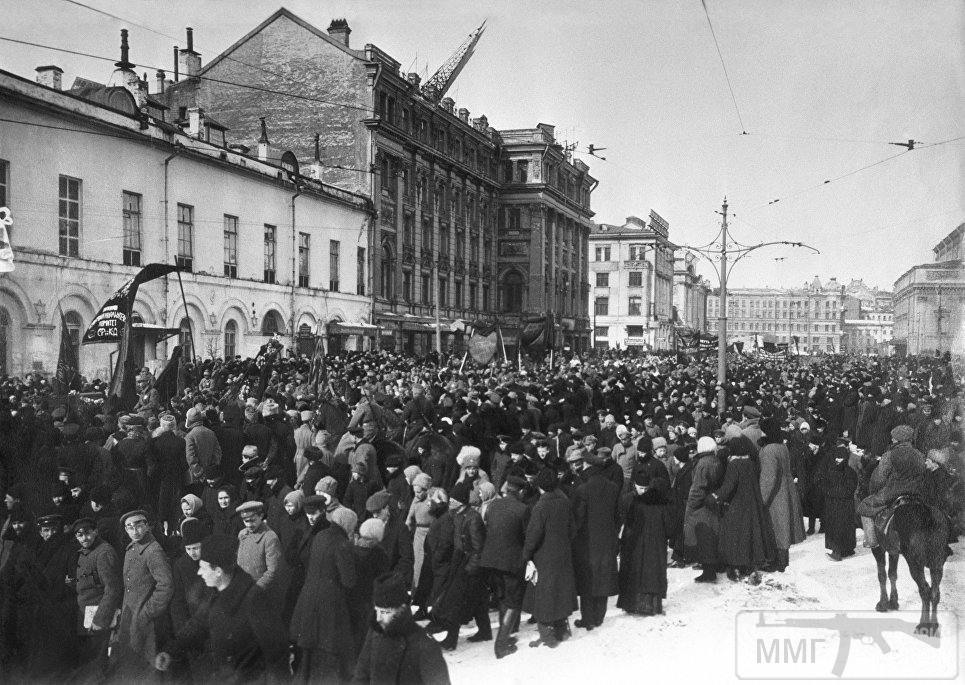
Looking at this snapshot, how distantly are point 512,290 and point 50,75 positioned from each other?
37.6 m

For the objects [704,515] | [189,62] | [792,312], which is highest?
[189,62]

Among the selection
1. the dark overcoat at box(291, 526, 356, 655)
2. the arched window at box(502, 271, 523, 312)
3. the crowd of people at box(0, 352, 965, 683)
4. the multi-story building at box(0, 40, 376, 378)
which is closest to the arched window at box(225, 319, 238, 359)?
the multi-story building at box(0, 40, 376, 378)

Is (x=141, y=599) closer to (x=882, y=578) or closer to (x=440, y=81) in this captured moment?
(x=882, y=578)

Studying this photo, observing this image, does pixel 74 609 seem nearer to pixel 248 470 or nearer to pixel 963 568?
pixel 248 470

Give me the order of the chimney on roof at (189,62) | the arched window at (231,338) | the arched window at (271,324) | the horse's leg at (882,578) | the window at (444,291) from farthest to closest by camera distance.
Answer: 1. the window at (444,291)
2. the chimney on roof at (189,62)
3. the arched window at (271,324)
4. the arched window at (231,338)
5. the horse's leg at (882,578)

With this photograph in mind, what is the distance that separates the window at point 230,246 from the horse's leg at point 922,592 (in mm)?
26776

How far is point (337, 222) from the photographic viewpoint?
3716 centimetres

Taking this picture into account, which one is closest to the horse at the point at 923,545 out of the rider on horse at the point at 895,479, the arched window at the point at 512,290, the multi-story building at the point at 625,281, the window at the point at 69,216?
the rider on horse at the point at 895,479

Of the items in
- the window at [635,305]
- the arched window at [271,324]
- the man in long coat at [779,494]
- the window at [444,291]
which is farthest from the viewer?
the window at [635,305]

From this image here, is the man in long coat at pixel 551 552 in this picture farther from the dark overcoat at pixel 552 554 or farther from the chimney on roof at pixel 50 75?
the chimney on roof at pixel 50 75

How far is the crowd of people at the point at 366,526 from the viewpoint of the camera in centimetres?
601

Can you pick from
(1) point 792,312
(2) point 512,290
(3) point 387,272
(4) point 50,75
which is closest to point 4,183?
(4) point 50,75

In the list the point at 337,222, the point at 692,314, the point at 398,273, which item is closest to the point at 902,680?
the point at 337,222

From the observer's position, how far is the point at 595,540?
8156mm
